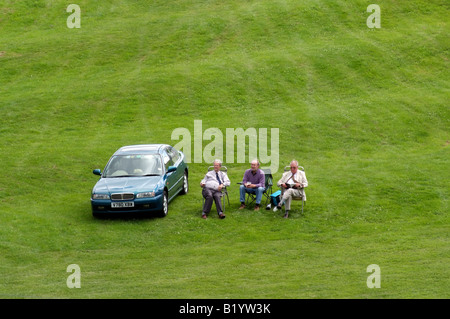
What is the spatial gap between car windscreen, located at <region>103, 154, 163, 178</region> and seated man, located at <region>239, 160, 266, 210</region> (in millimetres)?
2667

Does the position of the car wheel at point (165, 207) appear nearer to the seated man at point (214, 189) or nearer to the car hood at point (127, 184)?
the car hood at point (127, 184)

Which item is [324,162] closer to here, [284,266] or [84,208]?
[84,208]

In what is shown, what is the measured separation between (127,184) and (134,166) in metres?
1.21

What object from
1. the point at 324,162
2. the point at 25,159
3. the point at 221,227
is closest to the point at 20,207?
the point at 25,159

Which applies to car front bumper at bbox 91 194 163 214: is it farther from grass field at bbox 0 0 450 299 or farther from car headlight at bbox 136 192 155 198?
grass field at bbox 0 0 450 299

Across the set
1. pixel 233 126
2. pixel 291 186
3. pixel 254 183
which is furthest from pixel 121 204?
pixel 233 126

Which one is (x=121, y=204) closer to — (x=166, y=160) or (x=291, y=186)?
(x=166, y=160)

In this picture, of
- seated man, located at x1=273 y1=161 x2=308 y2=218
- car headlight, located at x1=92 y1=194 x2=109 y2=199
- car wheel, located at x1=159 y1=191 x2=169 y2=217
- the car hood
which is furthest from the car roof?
seated man, located at x1=273 y1=161 x2=308 y2=218

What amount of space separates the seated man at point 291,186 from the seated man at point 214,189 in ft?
5.59

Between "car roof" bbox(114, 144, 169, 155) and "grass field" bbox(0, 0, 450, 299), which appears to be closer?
"grass field" bbox(0, 0, 450, 299)

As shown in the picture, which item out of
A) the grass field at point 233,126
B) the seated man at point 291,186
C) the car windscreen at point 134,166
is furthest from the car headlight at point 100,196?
the seated man at point 291,186

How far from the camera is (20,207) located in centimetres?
1988

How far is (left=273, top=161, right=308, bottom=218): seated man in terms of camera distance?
18141 mm

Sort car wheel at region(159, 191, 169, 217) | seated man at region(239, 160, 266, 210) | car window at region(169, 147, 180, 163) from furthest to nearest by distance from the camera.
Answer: car window at region(169, 147, 180, 163)
seated man at region(239, 160, 266, 210)
car wheel at region(159, 191, 169, 217)
